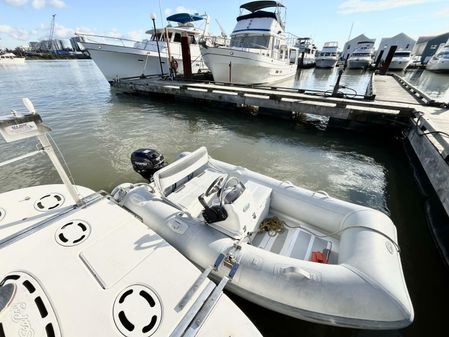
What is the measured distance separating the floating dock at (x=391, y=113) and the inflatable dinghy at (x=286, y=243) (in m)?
2.08

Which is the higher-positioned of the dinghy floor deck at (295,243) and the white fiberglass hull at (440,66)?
the dinghy floor deck at (295,243)

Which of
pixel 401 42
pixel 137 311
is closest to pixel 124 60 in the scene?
pixel 137 311

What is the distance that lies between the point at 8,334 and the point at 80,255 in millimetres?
589

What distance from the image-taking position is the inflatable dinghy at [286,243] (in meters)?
1.77

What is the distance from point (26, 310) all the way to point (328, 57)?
42113mm

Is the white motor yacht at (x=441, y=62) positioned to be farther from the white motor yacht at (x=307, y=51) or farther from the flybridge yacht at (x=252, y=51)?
the flybridge yacht at (x=252, y=51)

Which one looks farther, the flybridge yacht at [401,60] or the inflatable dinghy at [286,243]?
the flybridge yacht at [401,60]

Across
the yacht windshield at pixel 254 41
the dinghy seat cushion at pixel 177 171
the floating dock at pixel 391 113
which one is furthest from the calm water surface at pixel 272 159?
the yacht windshield at pixel 254 41

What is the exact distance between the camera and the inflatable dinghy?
1.77m

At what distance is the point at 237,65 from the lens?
12875mm

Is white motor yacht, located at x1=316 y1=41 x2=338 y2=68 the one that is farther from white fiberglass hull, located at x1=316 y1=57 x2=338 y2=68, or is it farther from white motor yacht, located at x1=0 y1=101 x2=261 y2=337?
white motor yacht, located at x1=0 y1=101 x2=261 y2=337

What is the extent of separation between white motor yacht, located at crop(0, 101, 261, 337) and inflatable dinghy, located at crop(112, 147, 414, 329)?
38 centimetres

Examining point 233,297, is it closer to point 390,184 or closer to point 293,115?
point 390,184

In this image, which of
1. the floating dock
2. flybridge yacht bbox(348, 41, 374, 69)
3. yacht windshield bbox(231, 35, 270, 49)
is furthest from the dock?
flybridge yacht bbox(348, 41, 374, 69)
